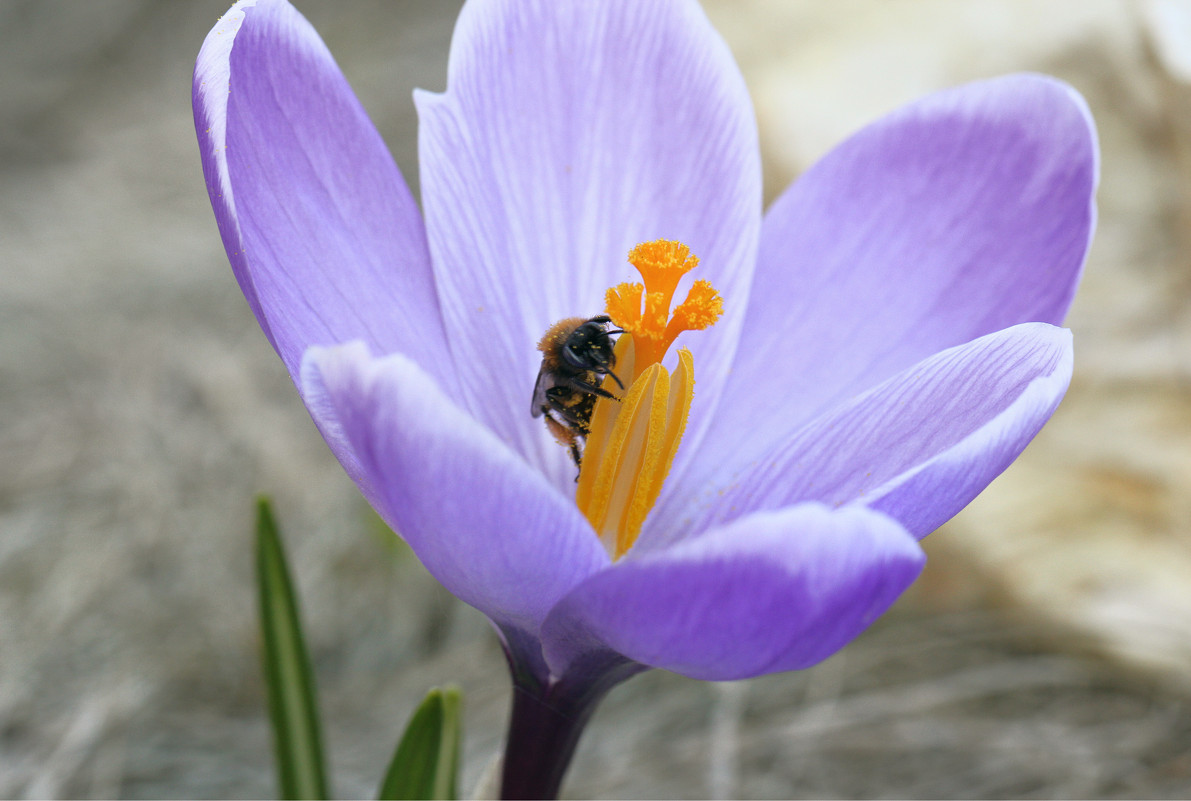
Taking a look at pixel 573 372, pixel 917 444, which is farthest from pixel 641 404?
pixel 917 444

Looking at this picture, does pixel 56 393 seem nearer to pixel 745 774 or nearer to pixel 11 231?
pixel 11 231

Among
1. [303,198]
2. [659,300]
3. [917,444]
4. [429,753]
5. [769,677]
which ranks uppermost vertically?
[303,198]

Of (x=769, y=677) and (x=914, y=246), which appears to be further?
(x=769, y=677)

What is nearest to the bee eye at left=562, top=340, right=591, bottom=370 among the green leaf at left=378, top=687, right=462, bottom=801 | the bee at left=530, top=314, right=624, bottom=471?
the bee at left=530, top=314, right=624, bottom=471

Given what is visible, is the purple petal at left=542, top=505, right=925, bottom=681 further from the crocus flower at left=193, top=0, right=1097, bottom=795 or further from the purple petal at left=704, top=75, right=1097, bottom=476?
the purple petal at left=704, top=75, right=1097, bottom=476

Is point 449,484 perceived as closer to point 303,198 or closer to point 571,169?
point 303,198

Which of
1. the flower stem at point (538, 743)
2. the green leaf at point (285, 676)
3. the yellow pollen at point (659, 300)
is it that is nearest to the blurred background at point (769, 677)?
the green leaf at point (285, 676)
